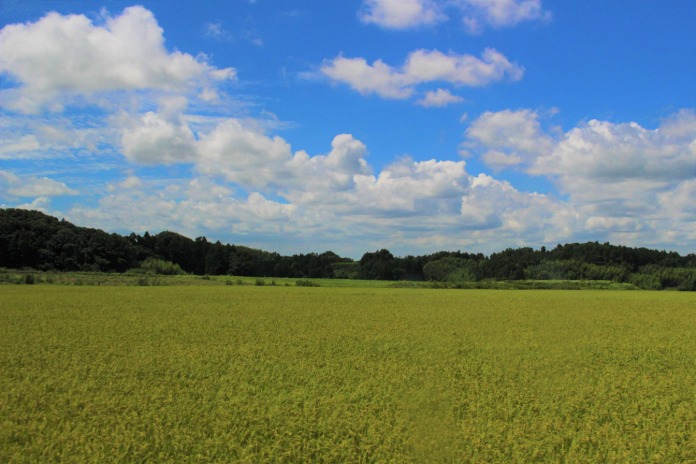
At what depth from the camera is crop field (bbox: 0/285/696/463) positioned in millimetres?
6699

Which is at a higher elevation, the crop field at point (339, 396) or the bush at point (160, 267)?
the bush at point (160, 267)

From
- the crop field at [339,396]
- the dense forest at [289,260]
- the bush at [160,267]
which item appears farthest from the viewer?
the bush at [160,267]

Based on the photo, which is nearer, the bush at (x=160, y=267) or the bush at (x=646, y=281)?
the bush at (x=160, y=267)

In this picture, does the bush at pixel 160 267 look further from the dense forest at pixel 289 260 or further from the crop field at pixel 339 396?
the crop field at pixel 339 396

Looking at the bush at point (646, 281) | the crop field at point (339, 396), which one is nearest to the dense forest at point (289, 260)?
the bush at point (646, 281)

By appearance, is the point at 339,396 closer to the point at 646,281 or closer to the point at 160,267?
the point at 160,267

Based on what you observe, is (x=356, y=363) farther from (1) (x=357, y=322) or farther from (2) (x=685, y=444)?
(1) (x=357, y=322)

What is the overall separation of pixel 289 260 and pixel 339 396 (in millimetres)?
86569

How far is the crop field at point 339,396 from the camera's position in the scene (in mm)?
6699

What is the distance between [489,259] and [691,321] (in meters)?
65.3

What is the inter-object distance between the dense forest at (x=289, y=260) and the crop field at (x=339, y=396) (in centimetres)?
5607

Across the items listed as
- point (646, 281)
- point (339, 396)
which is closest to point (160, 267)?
point (646, 281)

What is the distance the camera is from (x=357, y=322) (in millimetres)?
20734

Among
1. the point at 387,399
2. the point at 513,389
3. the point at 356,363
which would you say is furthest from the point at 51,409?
the point at 513,389
